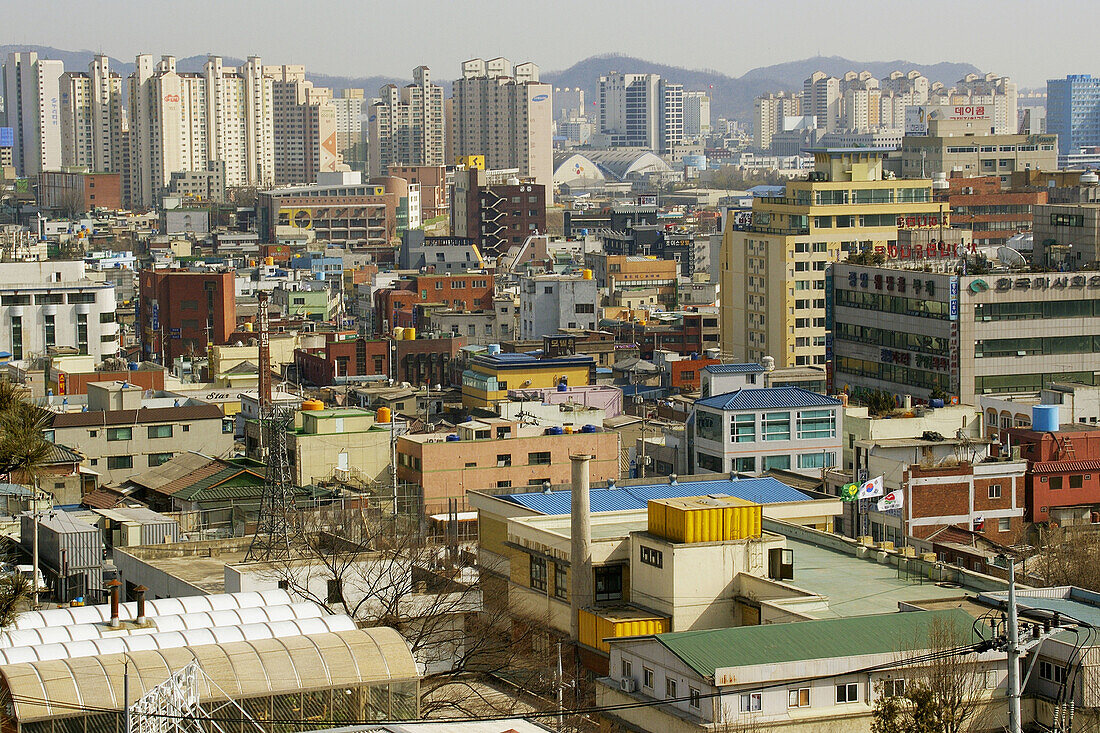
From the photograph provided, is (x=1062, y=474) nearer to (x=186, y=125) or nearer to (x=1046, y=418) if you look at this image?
(x=1046, y=418)

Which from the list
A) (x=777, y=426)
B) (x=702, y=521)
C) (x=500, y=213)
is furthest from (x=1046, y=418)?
(x=500, y=213)

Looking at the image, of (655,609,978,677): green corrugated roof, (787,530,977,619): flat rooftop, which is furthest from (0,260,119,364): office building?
(655,609,978,677): green corrugated roof

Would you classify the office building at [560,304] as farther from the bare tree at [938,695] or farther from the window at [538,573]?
the bare tree at [938,695]

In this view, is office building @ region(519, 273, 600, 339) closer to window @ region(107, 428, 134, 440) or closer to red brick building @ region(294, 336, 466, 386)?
red brick building @ region(294, 336, 466, 386)

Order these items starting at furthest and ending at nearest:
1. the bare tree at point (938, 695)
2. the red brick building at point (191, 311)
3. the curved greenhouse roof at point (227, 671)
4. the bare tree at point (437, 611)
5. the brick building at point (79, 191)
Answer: the brick building at point (79, 191)
the red brick building at point (191, 311)
the bare tree at point (437, 611)
the bare tree at point (938, 695)
the curved greenhouse roof at point (227, 671)

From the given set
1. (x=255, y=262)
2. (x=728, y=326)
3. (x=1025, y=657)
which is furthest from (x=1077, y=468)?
(x=255, y=262)

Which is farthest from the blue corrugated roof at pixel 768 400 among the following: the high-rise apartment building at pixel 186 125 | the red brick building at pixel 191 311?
the high-rise apartment building at pixel 186 125

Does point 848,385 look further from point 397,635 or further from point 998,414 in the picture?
point 397,635

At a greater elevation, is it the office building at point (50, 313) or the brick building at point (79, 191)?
the brick building at point (79, 191)
